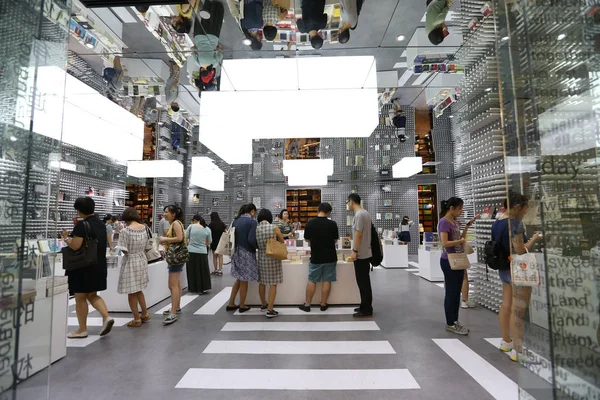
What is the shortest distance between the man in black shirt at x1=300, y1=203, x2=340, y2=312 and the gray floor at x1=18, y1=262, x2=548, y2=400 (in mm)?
457

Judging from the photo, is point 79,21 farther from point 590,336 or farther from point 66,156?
point 590,336

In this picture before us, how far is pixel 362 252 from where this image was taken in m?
4.18

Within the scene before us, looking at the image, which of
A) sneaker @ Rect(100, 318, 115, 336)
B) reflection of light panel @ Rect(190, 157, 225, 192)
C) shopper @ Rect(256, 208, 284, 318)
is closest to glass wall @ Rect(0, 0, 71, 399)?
sneaker @ Rect(100, 318, 115, 336)

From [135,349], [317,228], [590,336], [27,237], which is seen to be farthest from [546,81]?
[135,349]

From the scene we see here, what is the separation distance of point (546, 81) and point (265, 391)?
2640mm

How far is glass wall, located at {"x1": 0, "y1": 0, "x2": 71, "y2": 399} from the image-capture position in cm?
110

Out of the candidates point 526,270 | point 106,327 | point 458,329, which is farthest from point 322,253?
point 526,270

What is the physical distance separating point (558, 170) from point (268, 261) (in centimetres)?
370

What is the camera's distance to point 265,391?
2.35 metres

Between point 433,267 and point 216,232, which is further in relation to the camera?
point 216,232

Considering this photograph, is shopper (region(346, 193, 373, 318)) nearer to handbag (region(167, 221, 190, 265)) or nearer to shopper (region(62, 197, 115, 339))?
handbag (region(167, 221, 190, 265))

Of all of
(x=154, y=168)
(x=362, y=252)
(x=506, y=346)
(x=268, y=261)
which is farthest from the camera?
(x=154, y=168)

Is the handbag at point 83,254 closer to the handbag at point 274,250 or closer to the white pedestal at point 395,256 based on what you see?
the handbag at point 274,250

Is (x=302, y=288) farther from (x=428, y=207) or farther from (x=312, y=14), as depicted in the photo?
(x=428, y=207)
